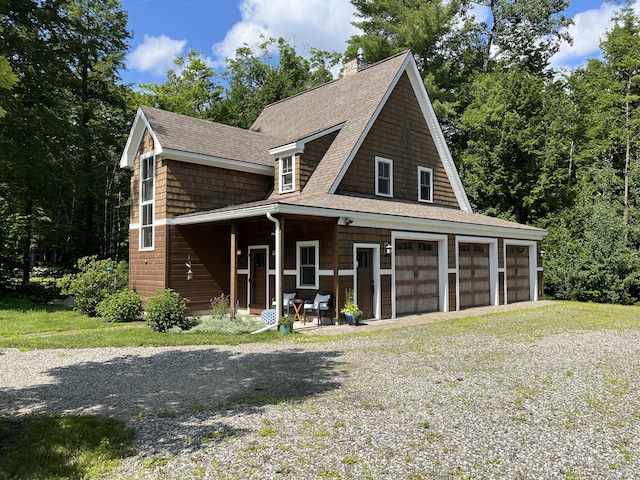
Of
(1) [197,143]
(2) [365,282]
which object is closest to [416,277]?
(2) [365,282]

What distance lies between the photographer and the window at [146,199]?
15539 millimetres

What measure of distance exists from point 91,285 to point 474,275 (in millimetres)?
13460

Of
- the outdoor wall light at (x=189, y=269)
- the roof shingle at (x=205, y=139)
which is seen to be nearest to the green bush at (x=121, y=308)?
the outdoor wall light at (x=189, y=269)

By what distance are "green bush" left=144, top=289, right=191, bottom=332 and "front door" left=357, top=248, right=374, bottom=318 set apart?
4856 mm

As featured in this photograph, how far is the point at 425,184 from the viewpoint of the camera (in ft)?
62.2

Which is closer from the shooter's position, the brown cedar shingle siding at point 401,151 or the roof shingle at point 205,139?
the roof shingle at point 205,139

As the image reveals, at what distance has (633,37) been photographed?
2614 cm

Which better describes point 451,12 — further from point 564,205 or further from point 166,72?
point 166,72

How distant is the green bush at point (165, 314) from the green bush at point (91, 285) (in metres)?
4.20

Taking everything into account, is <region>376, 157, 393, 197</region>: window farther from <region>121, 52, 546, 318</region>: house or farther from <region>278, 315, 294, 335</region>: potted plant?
<region>278, 315, 294, 335</region>: potted plant

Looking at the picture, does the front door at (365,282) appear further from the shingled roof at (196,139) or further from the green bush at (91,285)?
the green bush at (91,285)

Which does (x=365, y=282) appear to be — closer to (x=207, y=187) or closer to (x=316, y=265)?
(x=316, y=265)

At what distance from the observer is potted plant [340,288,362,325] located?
1212 centimetres

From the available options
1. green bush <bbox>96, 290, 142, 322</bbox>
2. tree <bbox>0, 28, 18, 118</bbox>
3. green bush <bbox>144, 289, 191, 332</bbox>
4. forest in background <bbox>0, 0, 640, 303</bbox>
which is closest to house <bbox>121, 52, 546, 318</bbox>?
green bush <bbox>96, 290, 142, 322</bbox>
